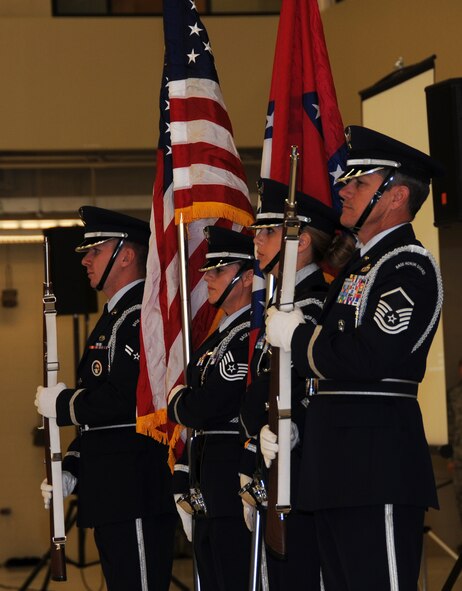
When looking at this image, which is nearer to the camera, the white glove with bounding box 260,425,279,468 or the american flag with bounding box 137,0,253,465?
the white glove with bounding box 260,425,279,468

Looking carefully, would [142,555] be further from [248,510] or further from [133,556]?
[248,510]

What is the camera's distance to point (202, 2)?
7562 millimetres

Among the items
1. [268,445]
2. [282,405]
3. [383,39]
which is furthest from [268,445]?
[383,39]

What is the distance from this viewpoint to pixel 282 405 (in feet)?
8.96

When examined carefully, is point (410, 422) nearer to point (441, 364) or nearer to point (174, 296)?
point (174, 296)

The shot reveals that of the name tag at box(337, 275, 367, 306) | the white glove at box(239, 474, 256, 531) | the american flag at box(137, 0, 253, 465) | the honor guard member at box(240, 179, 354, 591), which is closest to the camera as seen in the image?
the name tag at box(337, 275, 367, 306)

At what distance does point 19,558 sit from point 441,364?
9.93 ft

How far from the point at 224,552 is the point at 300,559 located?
413 mm

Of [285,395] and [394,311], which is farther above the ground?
[394,311]

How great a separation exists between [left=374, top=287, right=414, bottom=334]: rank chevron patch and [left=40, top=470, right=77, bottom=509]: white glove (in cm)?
165

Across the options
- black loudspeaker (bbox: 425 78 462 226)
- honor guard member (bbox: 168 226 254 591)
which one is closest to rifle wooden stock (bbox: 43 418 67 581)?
honor guard member (bbox: 168 226 254 591)

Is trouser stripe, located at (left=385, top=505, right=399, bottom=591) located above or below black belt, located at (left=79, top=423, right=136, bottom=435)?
below

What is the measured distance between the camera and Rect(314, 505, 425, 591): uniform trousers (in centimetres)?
248

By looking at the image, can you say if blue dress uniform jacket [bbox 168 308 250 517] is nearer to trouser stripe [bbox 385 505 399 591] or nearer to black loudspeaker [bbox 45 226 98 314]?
trouser stripe [bbox 385 505 399 591]
